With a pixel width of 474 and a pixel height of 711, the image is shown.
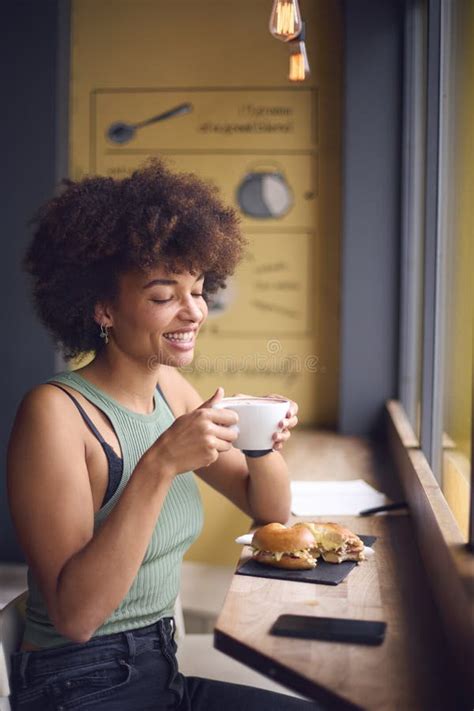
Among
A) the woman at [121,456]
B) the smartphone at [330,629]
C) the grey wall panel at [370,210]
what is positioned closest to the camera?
the smartphone at [330,629]

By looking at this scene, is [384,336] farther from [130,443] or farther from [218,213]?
[130,443]

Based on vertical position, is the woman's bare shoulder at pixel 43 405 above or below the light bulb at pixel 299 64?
below

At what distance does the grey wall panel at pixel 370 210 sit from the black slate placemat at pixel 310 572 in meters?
1.90

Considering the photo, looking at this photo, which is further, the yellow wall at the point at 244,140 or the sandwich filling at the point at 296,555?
the yellow wall at the point at 244,140

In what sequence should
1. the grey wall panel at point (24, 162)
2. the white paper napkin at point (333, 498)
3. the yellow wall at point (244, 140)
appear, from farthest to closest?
the yellow wall at point (244, 140) → the grey wall panel at point (24, 162) → the white paper napkin at point (333, 498)

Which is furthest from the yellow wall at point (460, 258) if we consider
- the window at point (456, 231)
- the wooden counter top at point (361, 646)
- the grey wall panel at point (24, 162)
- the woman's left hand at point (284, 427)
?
the grey wall panel at point (24, 162)

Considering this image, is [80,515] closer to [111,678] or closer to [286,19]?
[111,678]

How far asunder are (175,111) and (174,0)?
1.55 ft

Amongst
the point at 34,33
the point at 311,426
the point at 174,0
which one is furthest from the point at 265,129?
the point at 311,426

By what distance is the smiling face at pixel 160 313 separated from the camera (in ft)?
5.22

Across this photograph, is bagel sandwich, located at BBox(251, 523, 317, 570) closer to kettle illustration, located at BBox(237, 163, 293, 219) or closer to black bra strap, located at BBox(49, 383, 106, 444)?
black bra strap, located at BBox(49, 383, 106, 444)

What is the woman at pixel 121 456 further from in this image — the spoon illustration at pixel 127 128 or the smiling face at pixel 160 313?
the spoon illustration at pixel 127 128

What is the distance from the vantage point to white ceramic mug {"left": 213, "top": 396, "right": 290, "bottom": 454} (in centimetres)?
145

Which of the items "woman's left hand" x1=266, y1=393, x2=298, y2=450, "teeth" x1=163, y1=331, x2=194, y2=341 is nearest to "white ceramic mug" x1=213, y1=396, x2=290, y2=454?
"woman's left hand" x1=266, y1=393, x2=298, y2=450
